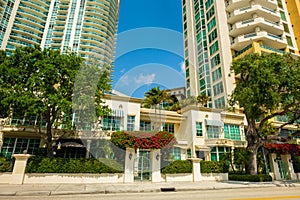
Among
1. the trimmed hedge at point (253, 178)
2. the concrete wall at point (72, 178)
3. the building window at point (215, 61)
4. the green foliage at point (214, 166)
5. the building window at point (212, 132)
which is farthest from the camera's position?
the building window at point (215, 61)

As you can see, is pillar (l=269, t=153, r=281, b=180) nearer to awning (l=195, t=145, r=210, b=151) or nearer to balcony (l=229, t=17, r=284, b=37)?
awning (l=195, t=145, r=210, b=151)

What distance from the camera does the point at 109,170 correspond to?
14258mm

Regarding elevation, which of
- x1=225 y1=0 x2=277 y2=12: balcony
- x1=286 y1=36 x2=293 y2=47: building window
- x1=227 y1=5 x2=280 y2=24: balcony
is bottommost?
x1=286 y1=36 x2=293 y2=47: building window

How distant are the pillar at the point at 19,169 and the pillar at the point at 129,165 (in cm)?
694

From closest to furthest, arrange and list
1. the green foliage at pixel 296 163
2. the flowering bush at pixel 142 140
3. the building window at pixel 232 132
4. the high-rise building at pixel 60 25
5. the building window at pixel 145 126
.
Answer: the flowering bush at pixel 142 140 < the green foliage at pixel 296 163 < the building window at pixel 145 126 < the building window at pixel 232 132 < the high-rise building at pixel 60 25

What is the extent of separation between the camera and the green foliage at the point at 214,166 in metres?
16.7

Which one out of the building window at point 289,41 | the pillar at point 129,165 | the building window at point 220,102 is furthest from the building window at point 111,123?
the building window at point 289,41

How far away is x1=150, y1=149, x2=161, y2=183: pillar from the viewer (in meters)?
14.6

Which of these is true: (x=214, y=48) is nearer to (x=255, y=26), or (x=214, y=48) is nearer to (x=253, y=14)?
(x=255, y=26)

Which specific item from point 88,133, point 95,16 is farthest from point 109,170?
point 95,16

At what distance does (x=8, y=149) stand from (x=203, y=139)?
20.5 meters

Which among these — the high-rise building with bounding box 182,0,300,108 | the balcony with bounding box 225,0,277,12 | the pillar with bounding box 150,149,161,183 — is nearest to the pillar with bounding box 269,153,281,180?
the high-rise building with bounding box 182,0,300,108

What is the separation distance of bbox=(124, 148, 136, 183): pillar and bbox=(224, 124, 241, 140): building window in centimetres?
1400

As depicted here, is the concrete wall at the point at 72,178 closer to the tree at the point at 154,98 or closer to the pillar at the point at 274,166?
the tree at the point at 154,98
